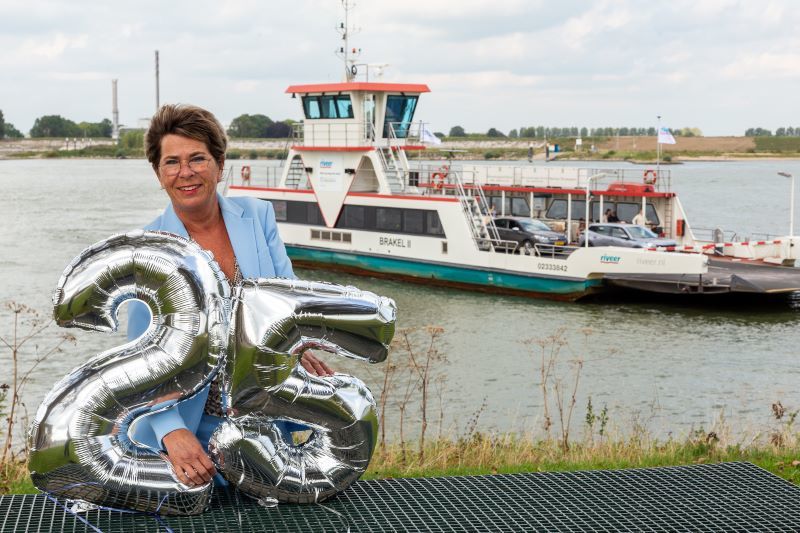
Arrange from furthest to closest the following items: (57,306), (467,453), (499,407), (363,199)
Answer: (363,199)
(499,407)
(467,453)
(57,306)

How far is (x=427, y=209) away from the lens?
82.9ft

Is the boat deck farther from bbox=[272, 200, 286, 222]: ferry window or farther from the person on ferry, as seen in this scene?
the person on ferry

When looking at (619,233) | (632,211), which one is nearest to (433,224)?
(619,233)

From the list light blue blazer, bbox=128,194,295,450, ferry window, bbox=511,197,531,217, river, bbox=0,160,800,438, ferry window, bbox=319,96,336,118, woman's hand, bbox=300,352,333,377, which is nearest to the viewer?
light blue blazer, bbox=128,194,295,450

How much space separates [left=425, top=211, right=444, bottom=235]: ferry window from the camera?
989 inches

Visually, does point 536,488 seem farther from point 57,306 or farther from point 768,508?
point 57,306

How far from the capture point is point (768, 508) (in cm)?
421

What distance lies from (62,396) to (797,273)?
71.8 ft

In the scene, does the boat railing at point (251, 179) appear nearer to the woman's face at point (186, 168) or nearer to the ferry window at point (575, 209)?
the ferry window at point (575, 209)

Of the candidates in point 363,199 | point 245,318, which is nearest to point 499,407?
point 245,318

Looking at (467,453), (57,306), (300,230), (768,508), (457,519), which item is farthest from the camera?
(300,230)

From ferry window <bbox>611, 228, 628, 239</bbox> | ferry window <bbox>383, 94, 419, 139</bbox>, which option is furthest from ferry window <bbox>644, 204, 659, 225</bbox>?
ferry window <bbox>383, 94, 419, 139</bbox>

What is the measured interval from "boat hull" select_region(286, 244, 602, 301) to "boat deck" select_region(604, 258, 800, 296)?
101cm

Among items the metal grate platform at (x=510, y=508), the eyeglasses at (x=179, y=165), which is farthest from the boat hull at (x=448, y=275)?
the eyeglasses at (x=179, y=165)
